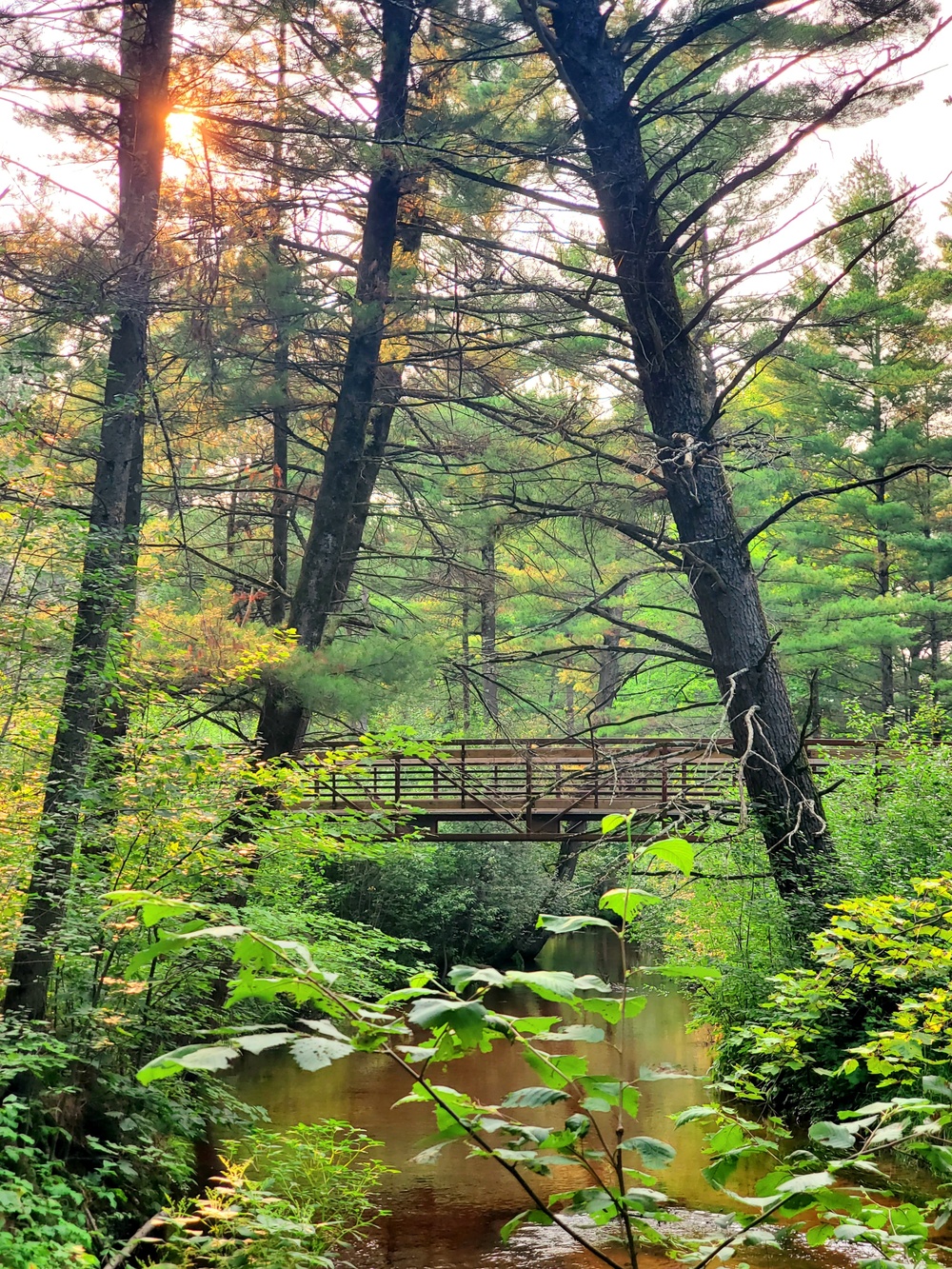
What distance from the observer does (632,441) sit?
8812mm

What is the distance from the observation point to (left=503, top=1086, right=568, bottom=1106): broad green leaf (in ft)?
3.84

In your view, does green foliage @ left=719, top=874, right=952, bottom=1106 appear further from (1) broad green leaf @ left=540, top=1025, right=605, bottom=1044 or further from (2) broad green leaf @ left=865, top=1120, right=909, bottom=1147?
(1) broad green leaf @ left=540, top=1025, right=605, bottom=1044

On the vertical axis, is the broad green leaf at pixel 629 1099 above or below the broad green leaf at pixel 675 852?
below

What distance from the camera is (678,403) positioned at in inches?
245

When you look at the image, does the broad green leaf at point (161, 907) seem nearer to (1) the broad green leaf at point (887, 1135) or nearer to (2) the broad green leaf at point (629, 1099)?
(2) the broad green leaf at point (629, 1099)

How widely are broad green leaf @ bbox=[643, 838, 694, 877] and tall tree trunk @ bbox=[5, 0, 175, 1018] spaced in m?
4.44

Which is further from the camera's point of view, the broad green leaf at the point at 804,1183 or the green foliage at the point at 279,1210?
the green foliage at the point at 279,1210

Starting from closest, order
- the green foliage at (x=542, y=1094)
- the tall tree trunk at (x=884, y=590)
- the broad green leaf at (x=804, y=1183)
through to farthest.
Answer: the green foliage at (x=542, y=1094) < the broad green leaf at (x=804, y=1183) < the tall tree trunk at (x=884, y=590)

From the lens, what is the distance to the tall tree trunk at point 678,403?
6102 millimetres

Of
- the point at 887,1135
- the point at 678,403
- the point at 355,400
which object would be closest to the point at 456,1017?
the point at 887,1135

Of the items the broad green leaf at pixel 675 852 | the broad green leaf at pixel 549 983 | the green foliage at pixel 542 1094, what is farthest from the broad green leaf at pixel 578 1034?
the broad green leaf at pixel 675 852

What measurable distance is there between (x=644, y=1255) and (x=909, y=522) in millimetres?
15429

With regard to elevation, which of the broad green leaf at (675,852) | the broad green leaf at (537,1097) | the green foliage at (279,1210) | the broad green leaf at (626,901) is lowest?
the green foliage at (279,1210)

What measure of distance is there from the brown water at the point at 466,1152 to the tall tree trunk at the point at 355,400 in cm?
344
